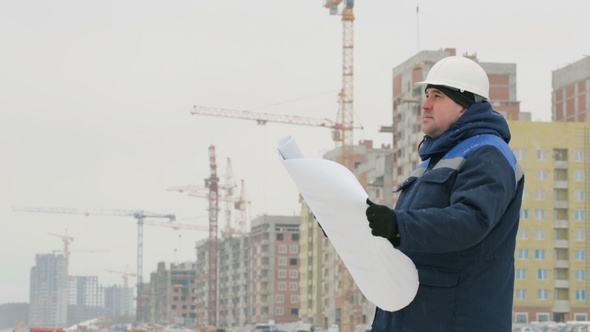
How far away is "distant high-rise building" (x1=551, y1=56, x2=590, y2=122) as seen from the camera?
15400 centimetres

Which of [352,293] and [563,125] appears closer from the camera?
[563,125]

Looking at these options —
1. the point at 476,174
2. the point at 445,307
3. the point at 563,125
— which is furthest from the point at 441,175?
the point at 563,125

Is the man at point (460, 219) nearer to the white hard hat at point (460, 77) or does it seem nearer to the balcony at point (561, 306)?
the white hard hat at point (460, 77)

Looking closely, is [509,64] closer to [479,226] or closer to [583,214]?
[583,214]

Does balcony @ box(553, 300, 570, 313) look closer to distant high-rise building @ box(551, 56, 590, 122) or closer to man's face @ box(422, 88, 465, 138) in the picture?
distant high-rise building @ box(551, 56, 590, 122)

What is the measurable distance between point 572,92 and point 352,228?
158408 mm

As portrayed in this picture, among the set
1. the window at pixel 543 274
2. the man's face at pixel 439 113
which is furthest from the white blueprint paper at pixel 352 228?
A: the window at pixel 543 274

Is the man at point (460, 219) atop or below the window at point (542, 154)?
below

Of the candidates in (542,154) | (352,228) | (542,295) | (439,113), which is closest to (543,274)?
(542,295)

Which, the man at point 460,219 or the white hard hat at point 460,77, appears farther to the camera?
the white hard hat at point 460,77

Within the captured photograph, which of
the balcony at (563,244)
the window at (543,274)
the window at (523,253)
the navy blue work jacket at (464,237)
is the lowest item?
the navy blue work jacket at (464,237)

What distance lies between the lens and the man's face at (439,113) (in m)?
4.48

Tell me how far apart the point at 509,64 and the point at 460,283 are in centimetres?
14656

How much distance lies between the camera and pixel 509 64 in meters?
148
